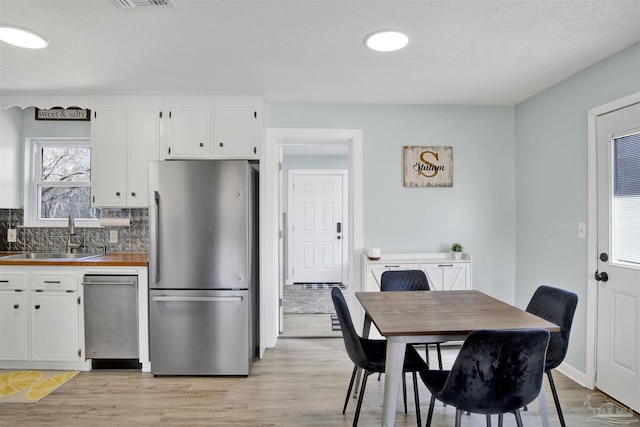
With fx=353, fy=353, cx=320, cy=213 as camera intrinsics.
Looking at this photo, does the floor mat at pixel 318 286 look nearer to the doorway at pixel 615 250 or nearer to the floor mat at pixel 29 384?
the floor mat at pixel 29 384

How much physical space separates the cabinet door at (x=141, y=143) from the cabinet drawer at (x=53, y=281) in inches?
31.4

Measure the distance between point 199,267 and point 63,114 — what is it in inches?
88.8

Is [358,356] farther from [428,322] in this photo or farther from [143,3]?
[143,3]

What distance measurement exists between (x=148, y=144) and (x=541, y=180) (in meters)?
3.58

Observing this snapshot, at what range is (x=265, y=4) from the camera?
1.85m

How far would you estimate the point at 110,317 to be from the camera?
2.88 metres

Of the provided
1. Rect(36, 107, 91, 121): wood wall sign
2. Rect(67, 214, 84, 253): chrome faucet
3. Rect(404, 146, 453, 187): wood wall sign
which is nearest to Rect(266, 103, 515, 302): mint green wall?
Rect(404, 146, 453, 187): wood wall sign

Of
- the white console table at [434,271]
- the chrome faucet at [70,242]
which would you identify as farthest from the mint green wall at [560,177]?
the chrome faucet at [70,242]

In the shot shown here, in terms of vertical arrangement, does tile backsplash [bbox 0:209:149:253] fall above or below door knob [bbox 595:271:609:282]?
above

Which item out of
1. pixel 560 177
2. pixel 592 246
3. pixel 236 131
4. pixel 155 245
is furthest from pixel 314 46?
pixel 592 246

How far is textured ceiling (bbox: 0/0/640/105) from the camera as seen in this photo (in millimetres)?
1894

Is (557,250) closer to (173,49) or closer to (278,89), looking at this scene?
(278,89)

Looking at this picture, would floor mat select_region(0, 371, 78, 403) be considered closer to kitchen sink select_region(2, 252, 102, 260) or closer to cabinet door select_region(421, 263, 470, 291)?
kitchen sink select_region(2, 252, 102, 260)

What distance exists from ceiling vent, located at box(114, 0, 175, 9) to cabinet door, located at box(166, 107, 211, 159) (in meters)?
1.38
